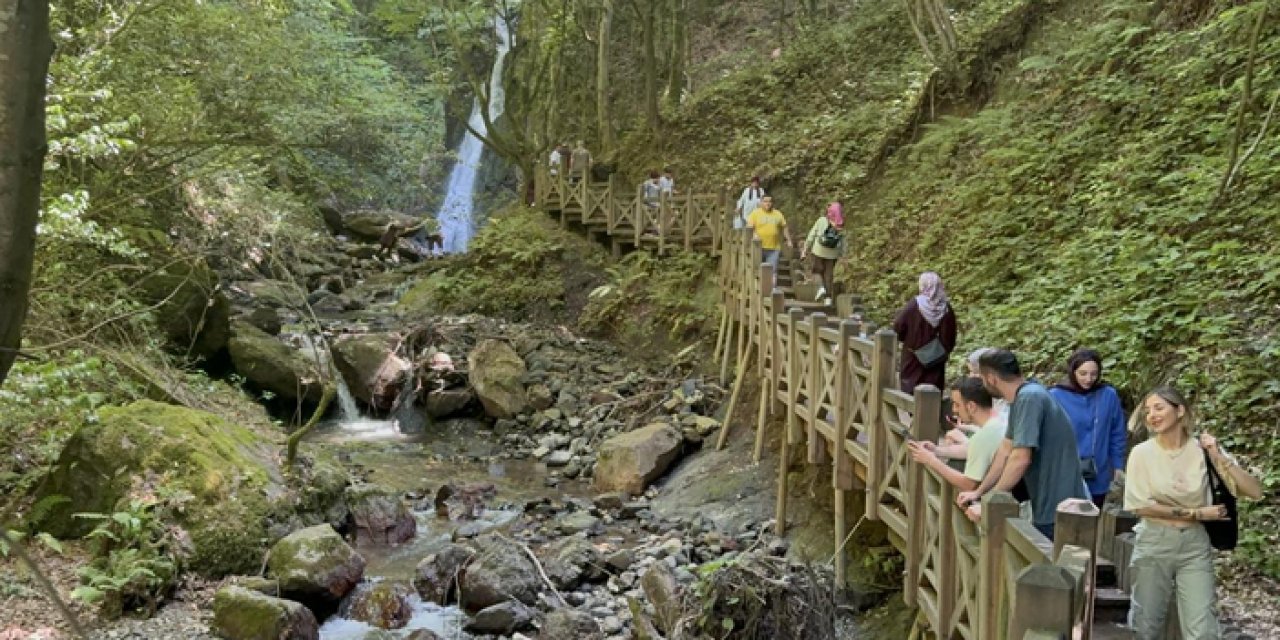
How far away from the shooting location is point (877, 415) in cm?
657

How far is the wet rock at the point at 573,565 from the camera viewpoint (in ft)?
29.4

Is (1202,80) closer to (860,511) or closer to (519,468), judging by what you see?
(860,511)

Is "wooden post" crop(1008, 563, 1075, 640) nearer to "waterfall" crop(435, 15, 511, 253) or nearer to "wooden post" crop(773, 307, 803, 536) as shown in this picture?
"wooden post" crop(773, 307, 803, 536)

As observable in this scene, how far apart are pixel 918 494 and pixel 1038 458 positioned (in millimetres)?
1475

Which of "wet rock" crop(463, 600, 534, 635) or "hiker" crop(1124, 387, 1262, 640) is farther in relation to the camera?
"wet rock" crop(463, 600, 534, 635)

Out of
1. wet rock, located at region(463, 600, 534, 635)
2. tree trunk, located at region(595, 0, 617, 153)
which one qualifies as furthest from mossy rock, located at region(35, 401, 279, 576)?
tree trunk, located at region(595, 0, 617, 153)

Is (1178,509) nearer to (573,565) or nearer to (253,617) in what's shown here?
(573,565)

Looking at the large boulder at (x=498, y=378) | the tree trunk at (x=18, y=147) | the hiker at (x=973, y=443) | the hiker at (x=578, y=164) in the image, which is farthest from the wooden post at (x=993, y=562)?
the hiker at (x=578, y=164)

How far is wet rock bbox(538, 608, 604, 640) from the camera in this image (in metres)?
7.60

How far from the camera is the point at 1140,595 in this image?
410cm

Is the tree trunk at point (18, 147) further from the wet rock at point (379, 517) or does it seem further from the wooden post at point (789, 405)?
the wet rock at point (379, 517)

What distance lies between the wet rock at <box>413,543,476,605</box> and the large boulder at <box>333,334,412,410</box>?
7794mm

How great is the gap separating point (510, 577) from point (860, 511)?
3.37 m

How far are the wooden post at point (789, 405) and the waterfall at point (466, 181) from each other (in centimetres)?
2411
